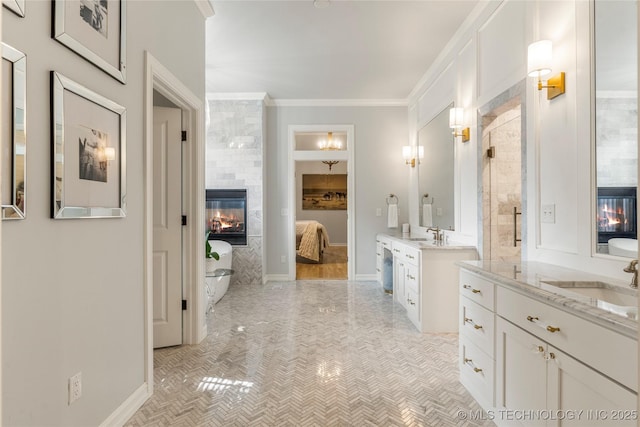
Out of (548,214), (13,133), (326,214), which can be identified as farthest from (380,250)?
(326,214)

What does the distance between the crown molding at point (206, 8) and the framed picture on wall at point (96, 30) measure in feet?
4.06

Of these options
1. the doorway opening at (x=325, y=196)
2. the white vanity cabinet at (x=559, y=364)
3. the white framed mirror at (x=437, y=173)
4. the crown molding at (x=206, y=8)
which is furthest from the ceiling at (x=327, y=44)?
the doorway opening at (x=325, y=196)

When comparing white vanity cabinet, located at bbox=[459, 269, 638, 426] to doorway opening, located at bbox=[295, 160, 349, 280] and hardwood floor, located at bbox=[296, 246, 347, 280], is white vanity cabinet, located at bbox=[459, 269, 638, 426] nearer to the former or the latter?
hardwood floor, located at bbox=[296, 246, 347, 280]

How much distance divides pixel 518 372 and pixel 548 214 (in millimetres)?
1058

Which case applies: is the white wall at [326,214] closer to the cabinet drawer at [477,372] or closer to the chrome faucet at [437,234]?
the chrome faucet at [437,234]

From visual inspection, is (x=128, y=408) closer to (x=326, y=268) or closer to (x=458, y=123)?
(x=458, y=123)

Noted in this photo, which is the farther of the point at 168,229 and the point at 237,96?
the point at 237,96

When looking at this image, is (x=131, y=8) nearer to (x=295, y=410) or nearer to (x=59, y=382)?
(x=59, y=382)

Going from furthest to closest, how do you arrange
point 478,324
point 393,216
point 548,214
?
point 393,216 → point 548,214 → point 478,324

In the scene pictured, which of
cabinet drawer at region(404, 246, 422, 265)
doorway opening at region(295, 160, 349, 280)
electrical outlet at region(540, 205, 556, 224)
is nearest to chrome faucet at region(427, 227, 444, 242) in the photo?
cabinet drawer at region(404, 246, 422, 265)

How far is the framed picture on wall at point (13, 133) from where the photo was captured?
1.22 metres

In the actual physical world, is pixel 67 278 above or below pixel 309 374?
above

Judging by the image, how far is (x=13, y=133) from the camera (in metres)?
1.25

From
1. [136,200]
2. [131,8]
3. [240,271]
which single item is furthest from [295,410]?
[240,271]
